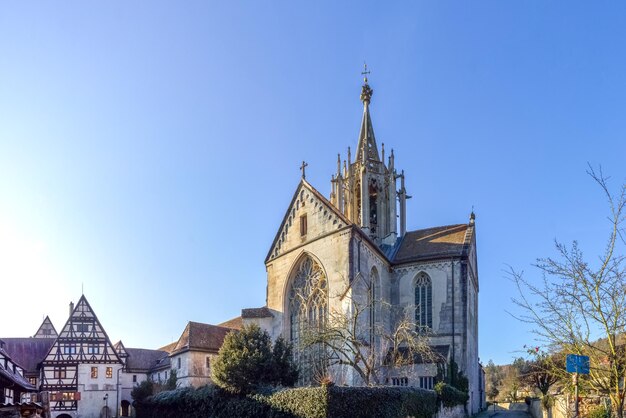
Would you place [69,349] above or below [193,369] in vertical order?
above

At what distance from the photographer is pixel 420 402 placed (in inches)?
917

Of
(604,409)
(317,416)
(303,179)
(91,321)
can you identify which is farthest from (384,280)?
(91,321)

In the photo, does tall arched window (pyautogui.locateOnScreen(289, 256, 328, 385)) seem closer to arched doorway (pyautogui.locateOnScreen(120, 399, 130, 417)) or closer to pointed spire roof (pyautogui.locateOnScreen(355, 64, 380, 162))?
pointed spire roof (pyautogui.locateOnScreen(355, 64, 380, 162))

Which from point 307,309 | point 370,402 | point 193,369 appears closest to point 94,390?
point 193,369

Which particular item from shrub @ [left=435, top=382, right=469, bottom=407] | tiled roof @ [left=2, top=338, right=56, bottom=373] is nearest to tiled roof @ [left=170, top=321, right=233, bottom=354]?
tiled roof @ [left=2, top=338, right=56, bottom=373]

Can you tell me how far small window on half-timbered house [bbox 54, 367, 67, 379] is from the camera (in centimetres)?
4722

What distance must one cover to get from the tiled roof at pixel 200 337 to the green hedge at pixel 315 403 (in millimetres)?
12168

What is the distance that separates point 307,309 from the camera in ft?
109

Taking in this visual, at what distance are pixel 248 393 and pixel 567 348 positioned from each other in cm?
1620

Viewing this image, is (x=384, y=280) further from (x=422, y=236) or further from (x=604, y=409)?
(x=604, y=409)

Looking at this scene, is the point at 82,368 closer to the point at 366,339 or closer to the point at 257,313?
the point at 257,313

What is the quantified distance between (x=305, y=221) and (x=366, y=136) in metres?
11.7

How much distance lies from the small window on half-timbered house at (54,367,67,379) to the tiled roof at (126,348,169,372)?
18.5ft

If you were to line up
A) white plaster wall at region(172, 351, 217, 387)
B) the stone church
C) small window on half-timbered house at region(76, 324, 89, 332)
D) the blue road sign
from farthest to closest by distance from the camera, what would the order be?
small window on half-timbered house at region(76, 324, 89, 332) < white plaster wall at region(172, 351, 217, 387) < the stone church < the blue road sign
